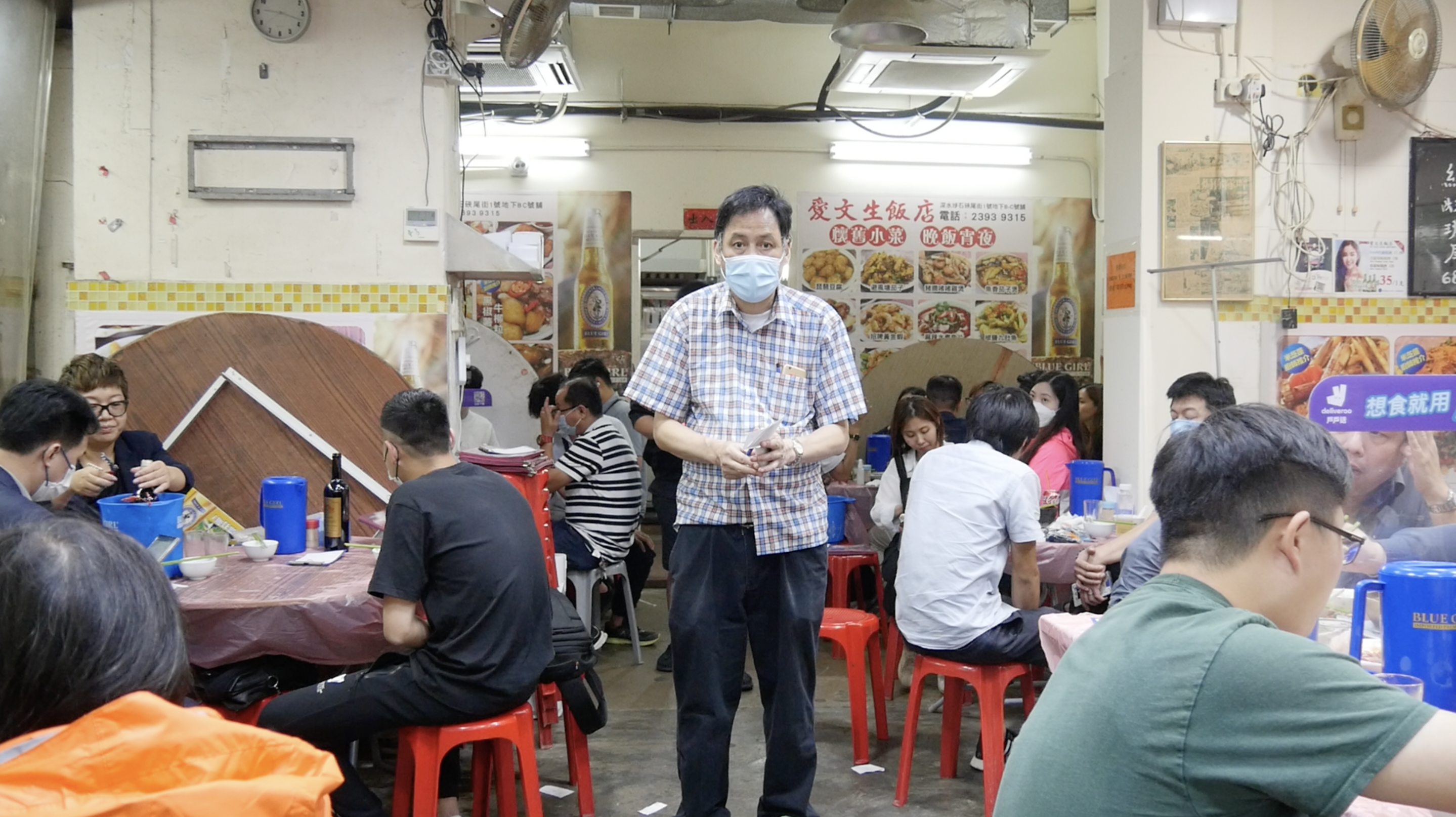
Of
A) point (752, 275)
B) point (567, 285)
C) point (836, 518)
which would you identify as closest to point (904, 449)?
point (836, 518)

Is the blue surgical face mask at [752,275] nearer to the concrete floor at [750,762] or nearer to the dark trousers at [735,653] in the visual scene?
the dark trousers at [735,653]

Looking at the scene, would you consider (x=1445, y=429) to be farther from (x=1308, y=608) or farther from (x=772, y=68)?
(x=772, y=68)

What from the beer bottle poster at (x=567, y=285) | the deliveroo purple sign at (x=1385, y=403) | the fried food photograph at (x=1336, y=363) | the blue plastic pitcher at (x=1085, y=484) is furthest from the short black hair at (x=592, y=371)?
the deliveroo purple sign at (x=1385, y=403)

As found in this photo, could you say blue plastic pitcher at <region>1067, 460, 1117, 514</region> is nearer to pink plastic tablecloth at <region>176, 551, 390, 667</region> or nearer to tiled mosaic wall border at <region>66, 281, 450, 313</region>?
tiled mosaic wall border at <region>66, 281, 450, 313</region>

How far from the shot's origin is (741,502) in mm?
2904

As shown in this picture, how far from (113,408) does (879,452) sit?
4.30 metres

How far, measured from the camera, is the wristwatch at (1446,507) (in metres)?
2.19

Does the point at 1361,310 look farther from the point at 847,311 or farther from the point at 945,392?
the point at 847,311

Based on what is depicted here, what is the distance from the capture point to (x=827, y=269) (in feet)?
29.5

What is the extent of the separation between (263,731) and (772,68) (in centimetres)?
844

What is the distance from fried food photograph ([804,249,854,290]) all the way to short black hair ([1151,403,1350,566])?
301 inches

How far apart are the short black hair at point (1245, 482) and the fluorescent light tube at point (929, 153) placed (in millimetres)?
7858

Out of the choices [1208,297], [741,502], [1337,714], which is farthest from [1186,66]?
[1337,714]

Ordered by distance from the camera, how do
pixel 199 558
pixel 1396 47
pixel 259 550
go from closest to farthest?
pixel 199 558
pixel 259 550
pixel 1396 47
